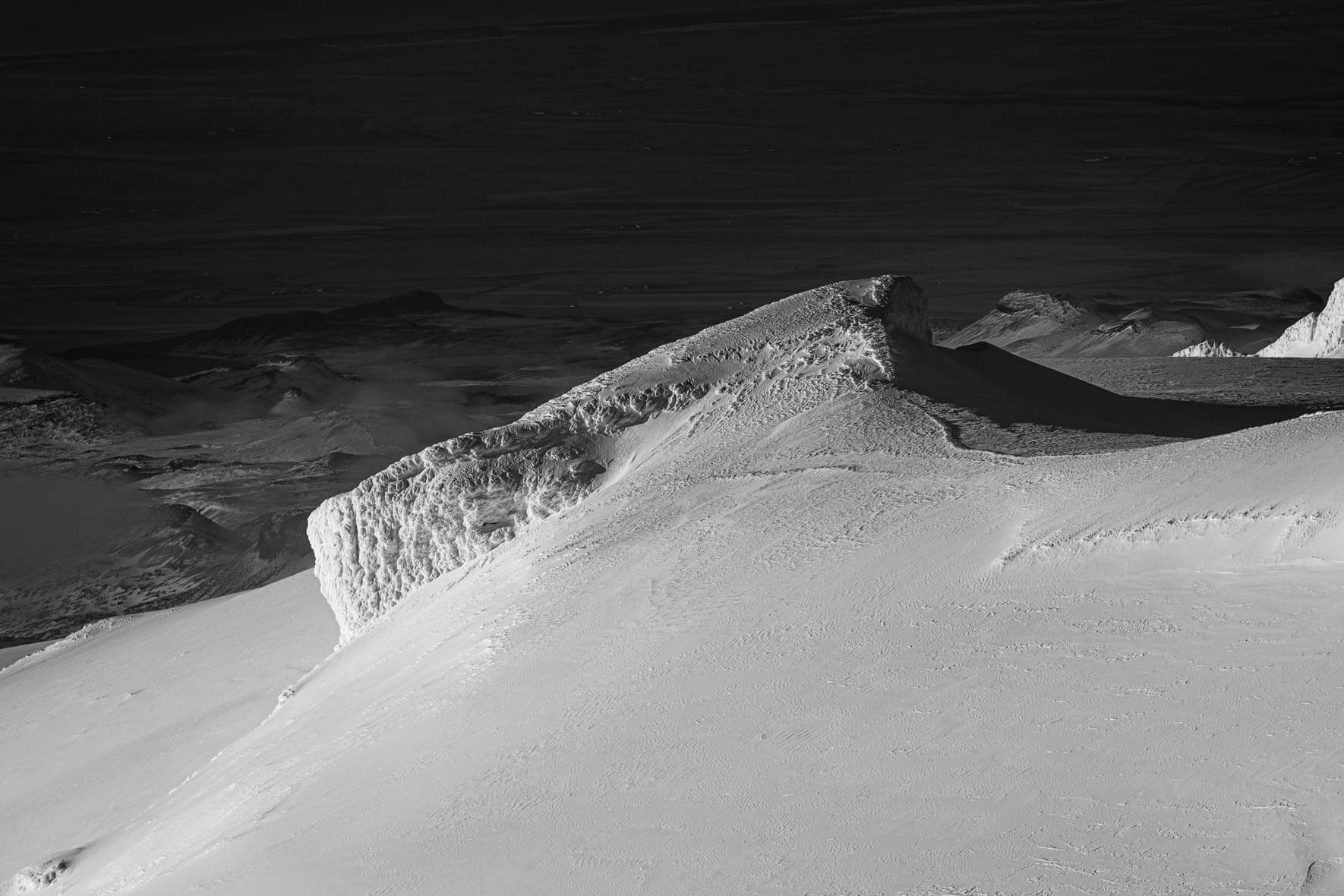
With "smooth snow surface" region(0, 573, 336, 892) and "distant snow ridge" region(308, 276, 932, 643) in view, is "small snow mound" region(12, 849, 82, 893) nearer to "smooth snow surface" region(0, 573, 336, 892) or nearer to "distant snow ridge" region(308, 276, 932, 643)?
"smooth snow surface" region(0, 573, 336, 892)

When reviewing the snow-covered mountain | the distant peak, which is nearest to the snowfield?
the snow-covered mountain

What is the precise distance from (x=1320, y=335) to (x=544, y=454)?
5608 millimetres

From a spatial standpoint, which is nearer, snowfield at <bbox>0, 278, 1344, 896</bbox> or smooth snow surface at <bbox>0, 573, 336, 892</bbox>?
snowfield at <bbox>0, 278, 1344, 896</bbox>

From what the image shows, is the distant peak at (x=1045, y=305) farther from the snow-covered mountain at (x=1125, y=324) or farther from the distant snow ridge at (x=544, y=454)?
the distant snow ridge at (x=544, y=454)

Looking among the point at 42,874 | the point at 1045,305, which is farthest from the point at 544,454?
the point at 1045,305

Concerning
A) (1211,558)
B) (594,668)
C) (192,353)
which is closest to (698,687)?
(594,668)

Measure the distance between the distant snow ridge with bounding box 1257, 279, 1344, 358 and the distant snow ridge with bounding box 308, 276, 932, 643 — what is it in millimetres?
4105

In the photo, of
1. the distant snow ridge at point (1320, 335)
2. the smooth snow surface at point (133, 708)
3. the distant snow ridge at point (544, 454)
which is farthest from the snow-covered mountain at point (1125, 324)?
the smooth snow surface at point (133, 708)

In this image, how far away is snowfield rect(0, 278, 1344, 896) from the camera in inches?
90.7

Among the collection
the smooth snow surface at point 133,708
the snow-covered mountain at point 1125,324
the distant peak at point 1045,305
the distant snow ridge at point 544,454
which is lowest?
the snow-covered mountain at point 1125,324

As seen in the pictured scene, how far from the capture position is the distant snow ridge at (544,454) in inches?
194

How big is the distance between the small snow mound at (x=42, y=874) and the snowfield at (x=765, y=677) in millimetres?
60

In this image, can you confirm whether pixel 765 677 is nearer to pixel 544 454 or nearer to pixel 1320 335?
pixel 544 454

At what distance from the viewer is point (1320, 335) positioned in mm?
8953
